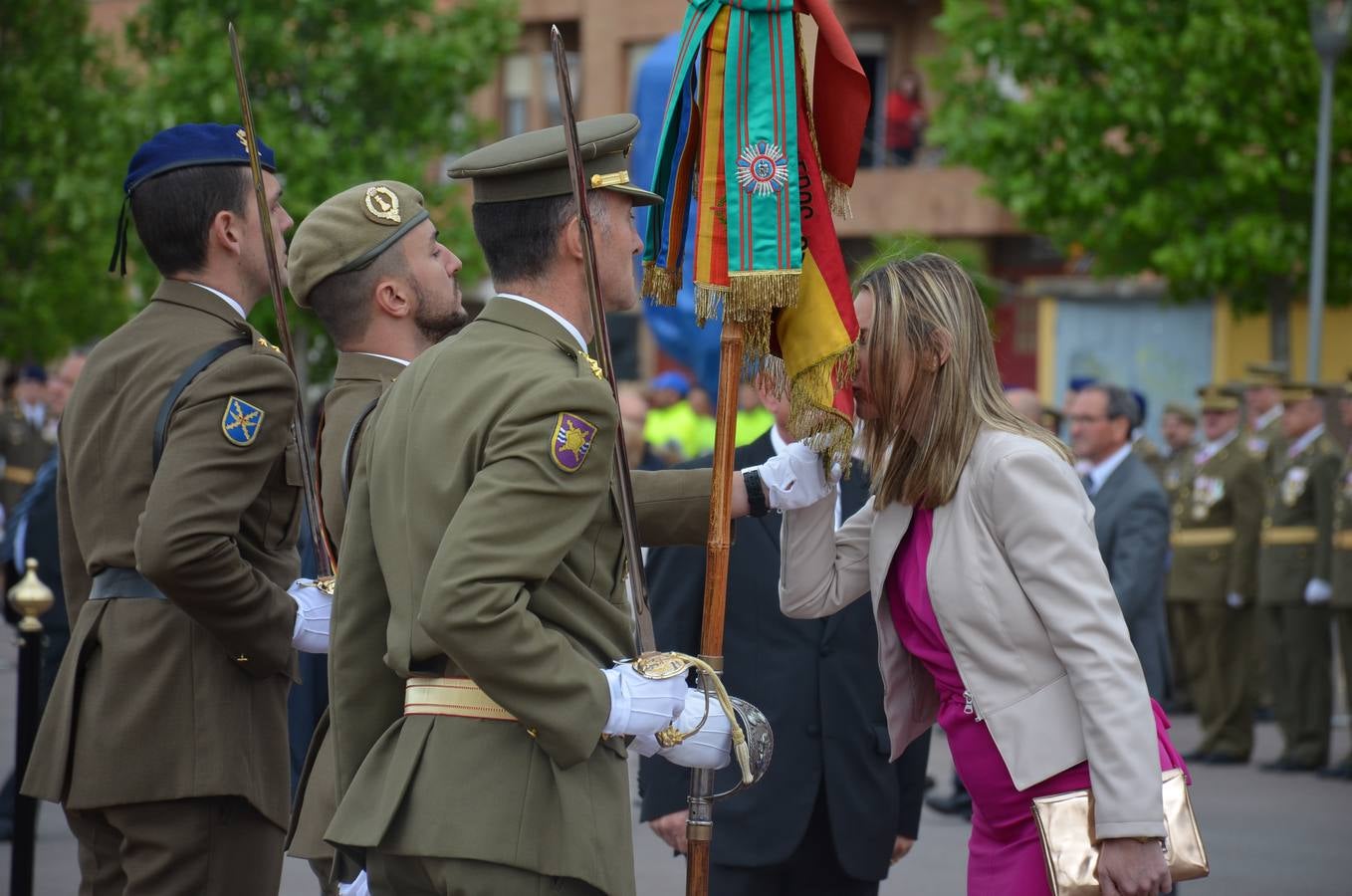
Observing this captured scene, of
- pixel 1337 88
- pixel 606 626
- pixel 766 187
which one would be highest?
pixel 1337 88

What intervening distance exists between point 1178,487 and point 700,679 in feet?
35.8

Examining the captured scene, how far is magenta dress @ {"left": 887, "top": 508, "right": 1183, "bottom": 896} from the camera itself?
3375 millimetres

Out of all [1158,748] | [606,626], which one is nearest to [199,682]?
[606,626]

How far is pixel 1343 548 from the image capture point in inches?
441

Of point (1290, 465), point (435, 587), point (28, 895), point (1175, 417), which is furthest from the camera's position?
point (1175, 417)

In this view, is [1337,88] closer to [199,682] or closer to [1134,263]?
[1134,263]

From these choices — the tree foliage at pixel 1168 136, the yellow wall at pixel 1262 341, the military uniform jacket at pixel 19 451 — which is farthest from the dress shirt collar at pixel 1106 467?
the yellow wall at pixel 1262 341

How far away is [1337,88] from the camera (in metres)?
18.3

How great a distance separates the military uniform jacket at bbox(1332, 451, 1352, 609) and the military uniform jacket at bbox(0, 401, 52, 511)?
12512 mm

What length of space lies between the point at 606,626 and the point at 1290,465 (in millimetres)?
9986

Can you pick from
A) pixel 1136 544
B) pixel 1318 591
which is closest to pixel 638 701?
pixel 1136 544

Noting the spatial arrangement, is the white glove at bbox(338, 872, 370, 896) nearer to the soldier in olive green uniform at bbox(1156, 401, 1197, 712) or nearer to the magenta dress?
the magenta dress

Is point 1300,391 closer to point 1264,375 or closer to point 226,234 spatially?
point 1264,375

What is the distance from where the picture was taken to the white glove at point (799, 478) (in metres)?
3.66
